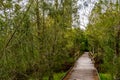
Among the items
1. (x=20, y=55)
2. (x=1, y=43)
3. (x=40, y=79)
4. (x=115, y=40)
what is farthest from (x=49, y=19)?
(x=1, y=43)

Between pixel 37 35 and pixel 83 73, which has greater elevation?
pixel 37 35

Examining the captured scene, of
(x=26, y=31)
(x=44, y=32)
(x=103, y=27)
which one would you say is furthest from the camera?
(x=103, y=27)

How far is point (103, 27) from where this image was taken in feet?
45.5

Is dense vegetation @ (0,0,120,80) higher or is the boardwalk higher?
dense vegetation @ (0,0,120,80)

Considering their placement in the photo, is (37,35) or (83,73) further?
(83,73)

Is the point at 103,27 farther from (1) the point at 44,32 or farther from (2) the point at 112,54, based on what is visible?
(1) the point at 44,32

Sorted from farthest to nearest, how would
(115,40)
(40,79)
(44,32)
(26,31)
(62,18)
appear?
(115,40) → (62,18) → (44,32) → (40,79) → (26,31)

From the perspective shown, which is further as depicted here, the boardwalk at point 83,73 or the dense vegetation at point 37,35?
the boardwalk at point 83,73

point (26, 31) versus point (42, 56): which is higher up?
point (26, 31)

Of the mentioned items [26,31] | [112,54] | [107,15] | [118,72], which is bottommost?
[118,72]

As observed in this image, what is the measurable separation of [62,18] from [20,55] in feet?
18.6

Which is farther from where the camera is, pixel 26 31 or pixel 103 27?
pixel 103 27

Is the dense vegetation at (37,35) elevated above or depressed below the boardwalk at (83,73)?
above

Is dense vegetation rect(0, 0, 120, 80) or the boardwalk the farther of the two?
the boardwalk
